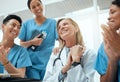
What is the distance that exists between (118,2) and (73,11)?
149 centimetres

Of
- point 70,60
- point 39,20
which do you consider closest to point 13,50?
point 39,20

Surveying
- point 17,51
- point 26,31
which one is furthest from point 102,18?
point 17,51

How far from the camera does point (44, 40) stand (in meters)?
1.85

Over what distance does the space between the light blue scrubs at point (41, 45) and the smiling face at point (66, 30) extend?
28cm

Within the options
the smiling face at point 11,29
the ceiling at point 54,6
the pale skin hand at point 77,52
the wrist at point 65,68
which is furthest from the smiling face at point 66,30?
the ceiling at point 54,6

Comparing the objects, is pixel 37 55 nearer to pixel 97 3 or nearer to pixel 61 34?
pixel 61 34

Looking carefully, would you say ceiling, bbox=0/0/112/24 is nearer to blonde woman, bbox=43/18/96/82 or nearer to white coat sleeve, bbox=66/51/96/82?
blonde woman, bbox=43/18/96/82

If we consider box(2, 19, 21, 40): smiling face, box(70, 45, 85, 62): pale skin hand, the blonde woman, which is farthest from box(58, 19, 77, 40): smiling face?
box(2, 19, 21, 40): smiling face

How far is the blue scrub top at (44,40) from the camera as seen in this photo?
5.97ft

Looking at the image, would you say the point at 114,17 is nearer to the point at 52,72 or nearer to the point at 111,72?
the point at 111,72

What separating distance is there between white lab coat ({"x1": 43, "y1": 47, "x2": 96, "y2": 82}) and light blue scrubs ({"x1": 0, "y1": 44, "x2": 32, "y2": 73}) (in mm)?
249

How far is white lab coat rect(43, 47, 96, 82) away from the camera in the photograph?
1248 millimetres

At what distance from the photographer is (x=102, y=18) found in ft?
8.13

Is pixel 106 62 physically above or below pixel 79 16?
below
